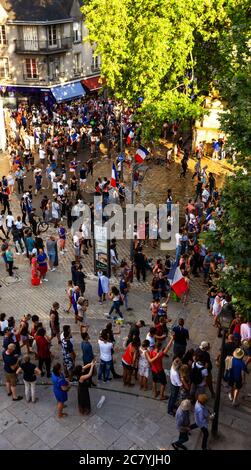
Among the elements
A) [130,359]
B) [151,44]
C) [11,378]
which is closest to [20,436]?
[11,378]

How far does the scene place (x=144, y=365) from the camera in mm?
12719

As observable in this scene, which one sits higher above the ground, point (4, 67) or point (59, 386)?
point (4, 67)

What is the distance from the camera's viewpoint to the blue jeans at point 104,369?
13.2 meters

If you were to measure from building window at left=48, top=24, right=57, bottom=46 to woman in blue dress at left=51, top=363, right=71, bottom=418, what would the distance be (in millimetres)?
33269

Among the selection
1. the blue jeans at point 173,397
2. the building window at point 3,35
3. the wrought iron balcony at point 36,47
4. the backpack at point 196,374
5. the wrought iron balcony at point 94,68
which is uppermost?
the building window at point 3,35

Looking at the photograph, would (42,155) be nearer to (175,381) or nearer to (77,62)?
(77,62)

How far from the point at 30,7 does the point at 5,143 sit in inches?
508

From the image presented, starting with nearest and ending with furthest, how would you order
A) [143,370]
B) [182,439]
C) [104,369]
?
[182,439]
[143,370]
[104,369]

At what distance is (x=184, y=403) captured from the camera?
10.6m

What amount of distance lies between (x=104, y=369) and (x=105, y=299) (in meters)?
4.54

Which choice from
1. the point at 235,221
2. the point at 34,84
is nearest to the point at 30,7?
the point at 34,84

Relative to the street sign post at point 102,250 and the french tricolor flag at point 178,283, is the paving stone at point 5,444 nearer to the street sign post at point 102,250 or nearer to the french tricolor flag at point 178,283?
the french tricolor flag at point 178,283

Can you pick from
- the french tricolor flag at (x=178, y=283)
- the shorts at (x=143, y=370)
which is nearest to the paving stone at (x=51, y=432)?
the shorts at (x=143, y=370)

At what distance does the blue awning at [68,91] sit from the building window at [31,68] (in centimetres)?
189
